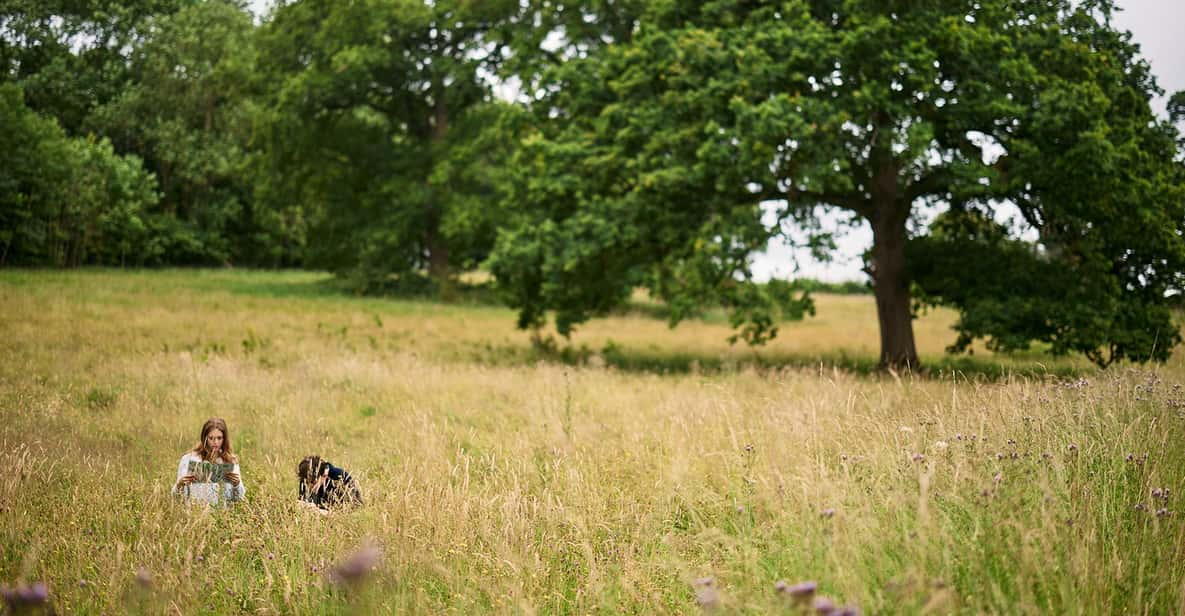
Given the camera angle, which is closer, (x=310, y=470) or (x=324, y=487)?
(x=324, y=487)

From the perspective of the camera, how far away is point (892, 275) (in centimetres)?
1703

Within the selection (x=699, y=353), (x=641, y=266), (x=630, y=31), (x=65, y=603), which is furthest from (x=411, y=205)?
(x=65, y=603)

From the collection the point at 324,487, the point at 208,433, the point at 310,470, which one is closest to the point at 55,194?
the point at 208,433

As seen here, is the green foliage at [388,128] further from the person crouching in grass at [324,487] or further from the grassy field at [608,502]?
the person crouching in grass at [324,487]

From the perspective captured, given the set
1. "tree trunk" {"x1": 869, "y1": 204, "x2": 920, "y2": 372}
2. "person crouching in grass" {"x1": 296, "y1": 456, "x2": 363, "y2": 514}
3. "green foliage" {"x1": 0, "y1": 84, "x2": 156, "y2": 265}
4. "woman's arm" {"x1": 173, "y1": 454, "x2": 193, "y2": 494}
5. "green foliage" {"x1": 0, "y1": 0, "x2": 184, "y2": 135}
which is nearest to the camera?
"person crouching in grass" {"x1": 296, "y1": 456, "x2": 363, "y2": 514}

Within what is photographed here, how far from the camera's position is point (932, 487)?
496 centimetres

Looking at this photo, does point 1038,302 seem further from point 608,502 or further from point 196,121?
point 196,121

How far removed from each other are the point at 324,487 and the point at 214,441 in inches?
38.5

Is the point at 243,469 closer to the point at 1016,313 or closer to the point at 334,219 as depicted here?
the point at 1016,313

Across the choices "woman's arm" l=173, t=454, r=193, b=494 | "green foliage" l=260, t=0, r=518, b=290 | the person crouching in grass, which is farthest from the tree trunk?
"green foliage" l=260, t=0, r=518, b=290

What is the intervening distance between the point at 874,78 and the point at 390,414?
416 inches

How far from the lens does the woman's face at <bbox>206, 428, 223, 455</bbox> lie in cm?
633

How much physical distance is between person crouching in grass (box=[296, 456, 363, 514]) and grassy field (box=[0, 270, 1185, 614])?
18 centimetres

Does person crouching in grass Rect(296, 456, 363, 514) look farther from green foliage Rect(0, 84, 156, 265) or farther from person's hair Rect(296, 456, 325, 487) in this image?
green foliage Rect(0, 84, 156, 265)
